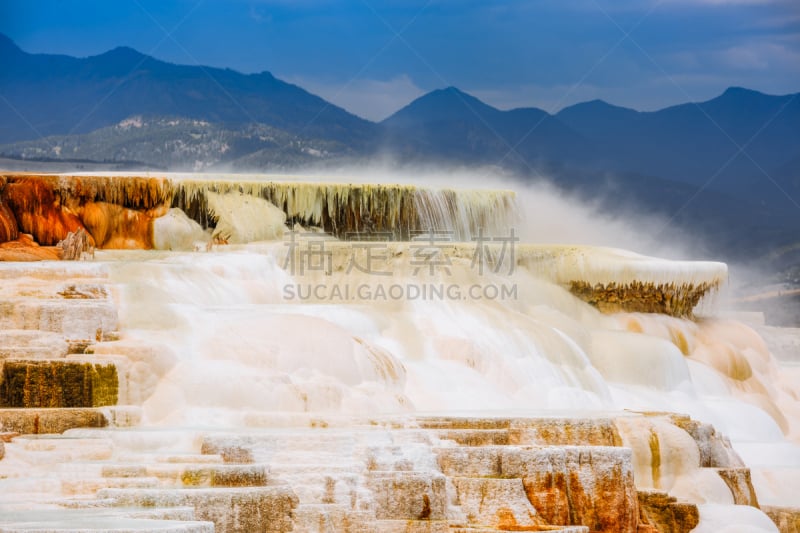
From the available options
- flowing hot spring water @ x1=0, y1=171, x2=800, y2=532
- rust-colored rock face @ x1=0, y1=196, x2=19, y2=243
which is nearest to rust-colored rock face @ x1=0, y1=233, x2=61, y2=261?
rust-colored rock face @ x1=0, y1=196, x2=19, y2=243

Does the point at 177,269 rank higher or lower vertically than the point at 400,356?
higher

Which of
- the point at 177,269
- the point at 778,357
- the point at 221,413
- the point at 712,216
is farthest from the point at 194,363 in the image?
the point at 712,216

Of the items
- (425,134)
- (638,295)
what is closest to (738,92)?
(425,134)

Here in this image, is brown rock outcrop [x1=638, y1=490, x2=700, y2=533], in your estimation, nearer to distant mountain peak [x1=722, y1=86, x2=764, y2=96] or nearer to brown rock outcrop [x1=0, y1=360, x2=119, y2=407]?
brown rock outcrop [x1=0, y1=360, x2=119, y2=407]

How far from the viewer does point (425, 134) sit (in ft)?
241

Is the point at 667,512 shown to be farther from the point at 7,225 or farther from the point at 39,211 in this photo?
the point at 39,211

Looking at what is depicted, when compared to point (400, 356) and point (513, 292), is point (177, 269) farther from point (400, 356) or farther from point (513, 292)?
point (513, 292)

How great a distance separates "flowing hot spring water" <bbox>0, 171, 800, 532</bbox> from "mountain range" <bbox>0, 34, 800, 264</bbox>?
2573 cm

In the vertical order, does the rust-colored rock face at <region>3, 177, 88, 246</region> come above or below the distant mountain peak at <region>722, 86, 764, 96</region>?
below

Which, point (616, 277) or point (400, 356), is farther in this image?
point (616, 277)

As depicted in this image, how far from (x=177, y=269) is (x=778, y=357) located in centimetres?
1695

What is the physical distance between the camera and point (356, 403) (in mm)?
18875

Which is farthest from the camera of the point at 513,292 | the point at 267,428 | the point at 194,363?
the point at 513,292

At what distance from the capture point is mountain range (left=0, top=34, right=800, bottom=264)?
191ft
